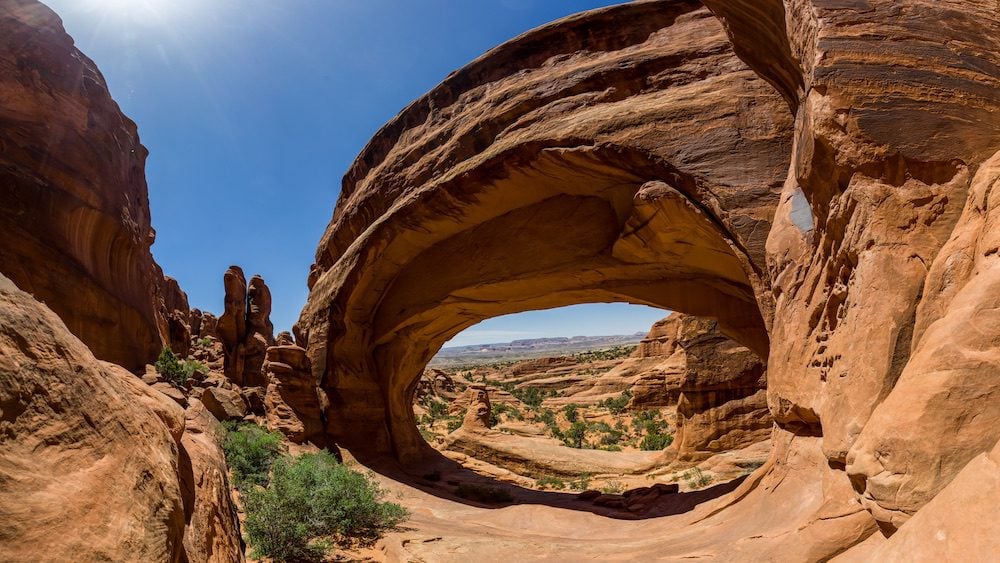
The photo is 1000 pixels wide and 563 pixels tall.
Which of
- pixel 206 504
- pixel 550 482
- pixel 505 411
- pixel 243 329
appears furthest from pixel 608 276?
pixel 243 329

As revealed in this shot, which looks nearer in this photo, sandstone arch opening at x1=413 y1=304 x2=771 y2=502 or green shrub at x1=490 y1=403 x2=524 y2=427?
sandstone arch opening at x1=413 y1=304 x2=771 y2=502

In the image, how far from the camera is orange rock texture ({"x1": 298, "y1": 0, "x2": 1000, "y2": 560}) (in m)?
2.73

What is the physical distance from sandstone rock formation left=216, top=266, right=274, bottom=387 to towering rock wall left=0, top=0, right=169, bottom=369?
45.1 feet

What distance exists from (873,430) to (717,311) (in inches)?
306

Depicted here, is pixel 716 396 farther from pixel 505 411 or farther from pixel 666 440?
pixel 505 411

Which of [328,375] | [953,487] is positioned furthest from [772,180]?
[328,375]

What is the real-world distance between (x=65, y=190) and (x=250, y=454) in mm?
7467

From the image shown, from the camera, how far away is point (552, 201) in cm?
1019

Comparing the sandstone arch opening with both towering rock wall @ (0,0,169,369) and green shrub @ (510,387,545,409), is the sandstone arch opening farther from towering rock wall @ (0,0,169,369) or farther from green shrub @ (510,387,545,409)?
green shrub @ (510,387,545,409)

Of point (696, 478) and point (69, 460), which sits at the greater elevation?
point (69, 460)

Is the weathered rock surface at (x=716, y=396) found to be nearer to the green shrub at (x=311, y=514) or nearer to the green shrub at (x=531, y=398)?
the green shrub at (x=311, y=514)

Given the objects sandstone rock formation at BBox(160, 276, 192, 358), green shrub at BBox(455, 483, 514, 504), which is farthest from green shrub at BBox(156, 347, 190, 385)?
green shrub at BBox(455, 483, 514, 504)

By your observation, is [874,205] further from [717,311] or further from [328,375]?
[328,375]

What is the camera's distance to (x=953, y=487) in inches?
79.0
